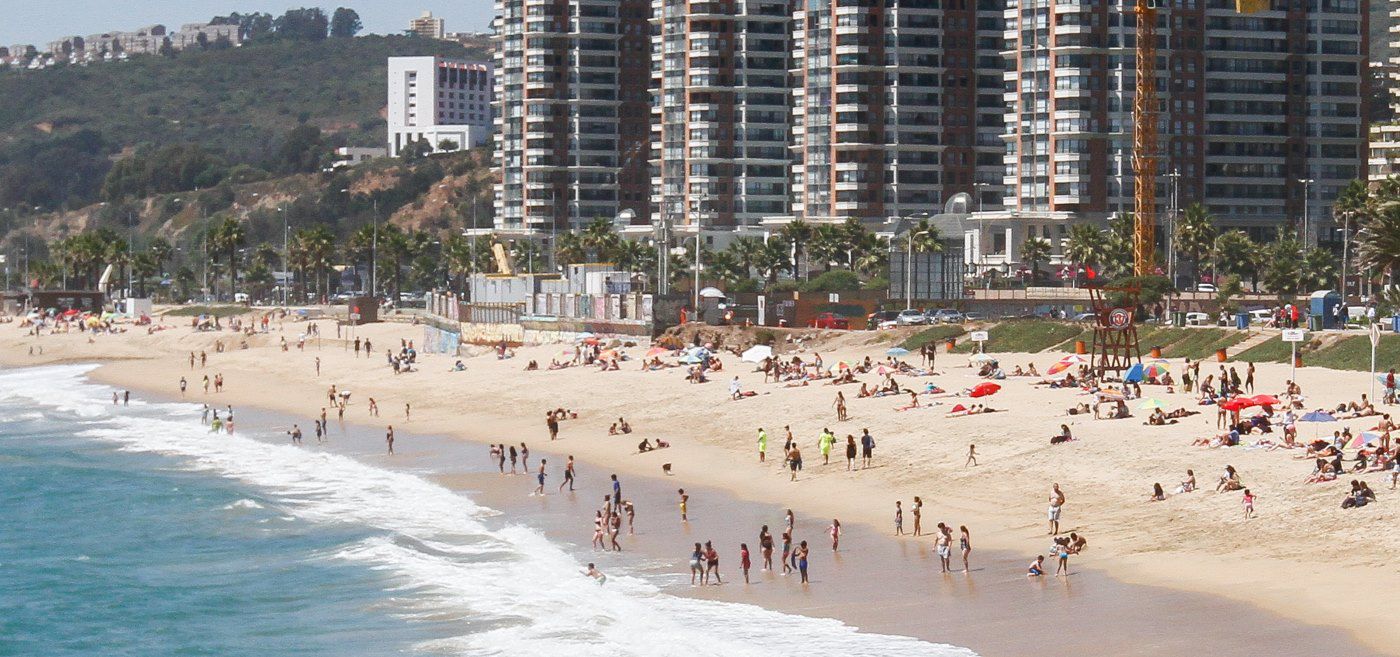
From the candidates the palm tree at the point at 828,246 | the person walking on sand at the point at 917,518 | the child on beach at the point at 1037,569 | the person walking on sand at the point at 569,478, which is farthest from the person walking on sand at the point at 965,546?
the palm tree at the point at 828,246

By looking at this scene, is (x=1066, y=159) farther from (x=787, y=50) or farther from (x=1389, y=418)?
(x=1389, y=418)

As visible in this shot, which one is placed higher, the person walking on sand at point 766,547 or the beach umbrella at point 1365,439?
the beach umbrella at point 1365,439

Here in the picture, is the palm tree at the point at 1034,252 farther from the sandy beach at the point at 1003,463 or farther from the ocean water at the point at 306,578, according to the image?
the ocean water at the point at 306,578

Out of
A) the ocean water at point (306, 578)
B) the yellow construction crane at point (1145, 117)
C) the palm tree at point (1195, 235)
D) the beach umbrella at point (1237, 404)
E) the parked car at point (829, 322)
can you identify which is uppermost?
the yellow construction crane at point (1145, 117)

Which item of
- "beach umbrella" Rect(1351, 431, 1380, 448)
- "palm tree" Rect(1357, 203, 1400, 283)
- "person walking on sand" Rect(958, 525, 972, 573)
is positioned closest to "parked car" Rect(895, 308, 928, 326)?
"palm tree" Rect(1357, 203, 1400, 283)

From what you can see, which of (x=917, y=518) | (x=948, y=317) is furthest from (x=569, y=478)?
(x=948, y=317)

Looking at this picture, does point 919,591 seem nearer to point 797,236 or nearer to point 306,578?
point 306,578
